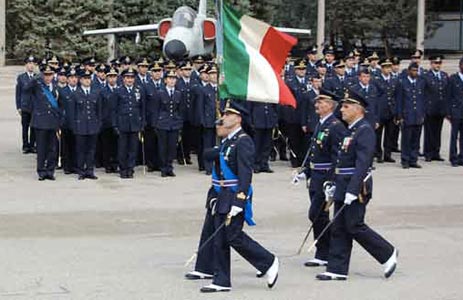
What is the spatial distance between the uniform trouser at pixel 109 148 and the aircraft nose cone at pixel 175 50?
26.4 ft

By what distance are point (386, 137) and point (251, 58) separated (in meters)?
8.97

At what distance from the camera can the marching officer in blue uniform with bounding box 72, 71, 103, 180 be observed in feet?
48.8

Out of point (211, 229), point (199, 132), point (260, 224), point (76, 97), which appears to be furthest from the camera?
point (199, 132)

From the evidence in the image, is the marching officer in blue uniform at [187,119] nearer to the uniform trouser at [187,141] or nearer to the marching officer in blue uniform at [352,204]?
the uniform trouser at [187,141]

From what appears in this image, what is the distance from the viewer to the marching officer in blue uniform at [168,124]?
1535 centimetres

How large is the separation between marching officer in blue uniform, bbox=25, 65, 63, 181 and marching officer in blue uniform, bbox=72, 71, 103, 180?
33cm

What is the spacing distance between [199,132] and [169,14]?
731 inches

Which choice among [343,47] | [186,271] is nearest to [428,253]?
[186,271]

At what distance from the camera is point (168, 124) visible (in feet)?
50.5

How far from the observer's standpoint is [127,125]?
49.4 feet

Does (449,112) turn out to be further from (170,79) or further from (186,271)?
(186,271)

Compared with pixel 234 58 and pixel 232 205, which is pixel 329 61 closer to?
pixel 234 58

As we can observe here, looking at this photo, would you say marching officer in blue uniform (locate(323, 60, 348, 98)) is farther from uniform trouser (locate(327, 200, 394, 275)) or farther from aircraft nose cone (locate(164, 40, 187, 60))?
uniform trouser (locate(327, 200, 394, 275))

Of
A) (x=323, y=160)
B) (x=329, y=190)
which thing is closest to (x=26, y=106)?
(x=323, y=160)
